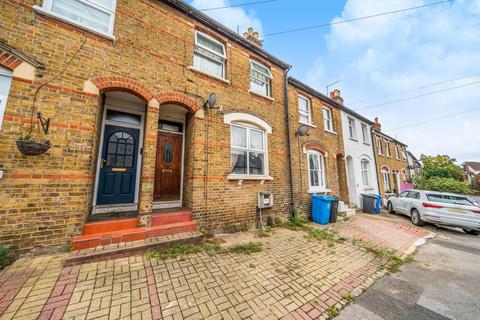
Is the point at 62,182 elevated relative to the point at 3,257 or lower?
elevated

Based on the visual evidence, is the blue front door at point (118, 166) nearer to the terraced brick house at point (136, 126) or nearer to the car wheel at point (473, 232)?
the terraced brick house at point (136, 126)

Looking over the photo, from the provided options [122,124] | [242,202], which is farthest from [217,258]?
[122,124]

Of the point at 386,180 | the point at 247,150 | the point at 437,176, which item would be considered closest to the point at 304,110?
the point at 247,150

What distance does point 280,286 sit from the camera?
2771mm

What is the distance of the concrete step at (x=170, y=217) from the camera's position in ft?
13.8

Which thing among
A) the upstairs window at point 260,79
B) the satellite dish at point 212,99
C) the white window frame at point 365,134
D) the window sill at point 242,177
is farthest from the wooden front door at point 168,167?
the white window frame at point 365,134

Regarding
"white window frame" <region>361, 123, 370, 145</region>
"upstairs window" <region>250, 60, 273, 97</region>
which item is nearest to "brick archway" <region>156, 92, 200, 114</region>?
"upstairs window" <region>250, 60, 273, 97</region>

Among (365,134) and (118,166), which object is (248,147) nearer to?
(118,166)

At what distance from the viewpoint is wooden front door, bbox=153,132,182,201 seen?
5.42 m

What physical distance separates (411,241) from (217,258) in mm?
6145

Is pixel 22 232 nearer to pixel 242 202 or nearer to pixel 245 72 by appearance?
pixel 242 202

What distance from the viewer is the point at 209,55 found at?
18.9 ft

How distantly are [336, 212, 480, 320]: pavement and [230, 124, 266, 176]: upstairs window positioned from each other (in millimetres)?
4061

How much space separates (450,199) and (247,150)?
8.63 metres
